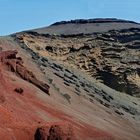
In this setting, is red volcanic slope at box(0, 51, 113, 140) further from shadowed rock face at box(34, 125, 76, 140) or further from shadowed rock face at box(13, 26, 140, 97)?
shadowed rock face at box(13, 26, 140, 97)

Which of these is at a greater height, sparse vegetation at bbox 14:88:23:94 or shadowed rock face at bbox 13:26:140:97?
sparse vegetation at bbox 14:88:23:94

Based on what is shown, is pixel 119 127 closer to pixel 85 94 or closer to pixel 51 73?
pixel 85 94

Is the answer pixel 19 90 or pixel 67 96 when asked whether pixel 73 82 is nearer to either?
pixel 67 96

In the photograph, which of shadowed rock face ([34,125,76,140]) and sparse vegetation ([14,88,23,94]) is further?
sparse vegetation ([14,88,23,94])

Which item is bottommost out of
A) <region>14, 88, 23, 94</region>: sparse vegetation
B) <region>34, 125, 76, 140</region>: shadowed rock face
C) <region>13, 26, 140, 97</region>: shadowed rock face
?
<region>13, 26, 140, 97</region>: shadowed rock face

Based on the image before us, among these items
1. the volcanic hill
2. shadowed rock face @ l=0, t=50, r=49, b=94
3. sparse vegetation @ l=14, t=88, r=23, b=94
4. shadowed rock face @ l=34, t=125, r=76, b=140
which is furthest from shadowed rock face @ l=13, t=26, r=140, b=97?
shadowed rock face @ l=34, t=125, r=76, b=140

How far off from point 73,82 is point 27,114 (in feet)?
91.9

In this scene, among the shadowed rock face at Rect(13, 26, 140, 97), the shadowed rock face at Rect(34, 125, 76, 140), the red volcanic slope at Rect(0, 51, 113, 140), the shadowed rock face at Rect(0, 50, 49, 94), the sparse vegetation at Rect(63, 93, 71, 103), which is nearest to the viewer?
the shadowed rock face at Rect(34, 125, 76, 140)

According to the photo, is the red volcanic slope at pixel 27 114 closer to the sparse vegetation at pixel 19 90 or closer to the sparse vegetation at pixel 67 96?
the sparse vegetation at pixel 19 90

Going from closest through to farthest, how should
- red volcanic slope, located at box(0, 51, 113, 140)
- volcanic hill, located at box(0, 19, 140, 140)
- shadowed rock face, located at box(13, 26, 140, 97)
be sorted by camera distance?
red volcanic slope, located at box(0, 51, 113, 140)
volcanic hill, located at box(0, 19, 140, 140)
shadowed rock face, located at box(13, 26, 140, 97)

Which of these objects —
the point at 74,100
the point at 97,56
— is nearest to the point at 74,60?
the point at 97,56

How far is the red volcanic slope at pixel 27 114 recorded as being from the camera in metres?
25.8

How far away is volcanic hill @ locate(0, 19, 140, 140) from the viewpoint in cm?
3147

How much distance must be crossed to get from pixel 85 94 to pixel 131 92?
710 inches
